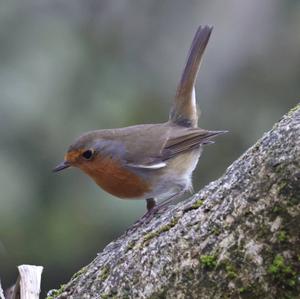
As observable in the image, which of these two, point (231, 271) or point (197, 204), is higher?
point (197, 204)

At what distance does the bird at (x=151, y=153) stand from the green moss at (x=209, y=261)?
2.08 m

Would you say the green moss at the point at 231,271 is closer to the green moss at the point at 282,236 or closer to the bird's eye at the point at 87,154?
the green moss at the point at 282,236

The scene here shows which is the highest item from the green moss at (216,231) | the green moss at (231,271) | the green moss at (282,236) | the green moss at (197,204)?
the green moss at (197,204)

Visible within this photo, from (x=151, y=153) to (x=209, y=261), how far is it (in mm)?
2822

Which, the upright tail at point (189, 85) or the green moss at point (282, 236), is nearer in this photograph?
the green moss at point (282, 236)

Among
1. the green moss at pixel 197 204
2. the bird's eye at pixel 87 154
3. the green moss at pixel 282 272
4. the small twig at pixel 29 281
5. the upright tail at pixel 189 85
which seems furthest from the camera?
the upright tail at pixel 189 85

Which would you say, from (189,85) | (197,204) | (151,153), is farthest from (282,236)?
(189,85)

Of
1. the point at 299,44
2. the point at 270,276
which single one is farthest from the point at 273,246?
the point at 299,44

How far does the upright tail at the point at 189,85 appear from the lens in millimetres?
5379

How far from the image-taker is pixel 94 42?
7836mm

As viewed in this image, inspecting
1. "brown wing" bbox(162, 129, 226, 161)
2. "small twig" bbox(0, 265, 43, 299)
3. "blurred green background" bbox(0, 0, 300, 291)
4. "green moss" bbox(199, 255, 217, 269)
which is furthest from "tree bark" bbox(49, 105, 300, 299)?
"blurred green background" bbox(0, 0, 300, 291)

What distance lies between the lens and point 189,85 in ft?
17.7

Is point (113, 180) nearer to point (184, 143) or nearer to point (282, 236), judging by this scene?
point (184, 143)

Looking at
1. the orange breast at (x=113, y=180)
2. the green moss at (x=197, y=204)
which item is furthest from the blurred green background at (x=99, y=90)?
the green moss at (x=197, y=204)
